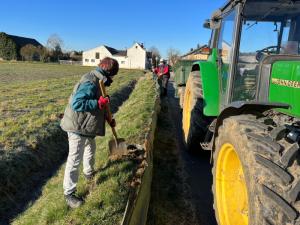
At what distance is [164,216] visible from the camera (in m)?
4.80

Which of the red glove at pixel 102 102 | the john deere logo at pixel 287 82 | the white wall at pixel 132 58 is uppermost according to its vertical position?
the john deere logo at pixel 287 82

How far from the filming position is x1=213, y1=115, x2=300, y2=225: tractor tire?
262 cm

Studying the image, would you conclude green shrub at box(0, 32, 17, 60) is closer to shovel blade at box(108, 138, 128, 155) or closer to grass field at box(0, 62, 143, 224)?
grass field at box(0, 62, 143, 224)

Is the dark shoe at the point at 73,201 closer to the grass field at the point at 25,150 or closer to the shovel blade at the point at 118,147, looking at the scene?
the grass field at the point at 25,150

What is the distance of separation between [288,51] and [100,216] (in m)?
2.80

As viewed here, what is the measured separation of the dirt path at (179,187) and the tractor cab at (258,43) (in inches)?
61.6

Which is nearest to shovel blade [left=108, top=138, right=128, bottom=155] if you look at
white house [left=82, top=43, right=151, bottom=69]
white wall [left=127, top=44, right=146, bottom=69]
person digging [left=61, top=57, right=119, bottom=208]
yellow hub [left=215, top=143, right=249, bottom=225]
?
person digging [left=61, top=57, right=119, bottom=208]

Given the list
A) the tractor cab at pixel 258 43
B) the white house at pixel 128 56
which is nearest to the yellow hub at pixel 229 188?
the tractor cab at pixel 258 43

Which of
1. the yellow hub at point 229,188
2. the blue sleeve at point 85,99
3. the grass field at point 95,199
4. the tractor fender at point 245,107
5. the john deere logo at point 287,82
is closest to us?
the john deere logo at point 287,82

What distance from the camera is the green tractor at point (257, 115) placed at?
2.74 m

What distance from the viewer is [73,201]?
14.6 feet

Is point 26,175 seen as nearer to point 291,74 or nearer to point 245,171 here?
point 245,171

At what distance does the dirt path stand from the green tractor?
89 centimetres

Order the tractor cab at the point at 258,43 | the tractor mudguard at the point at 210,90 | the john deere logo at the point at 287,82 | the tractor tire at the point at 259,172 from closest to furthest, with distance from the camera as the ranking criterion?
the tractor tire at the point at 259,172 < the john deere logo at the point at 287,82 < the tractor cab at the point at 258,43 < the tractor mudguard at the point at 210,90
